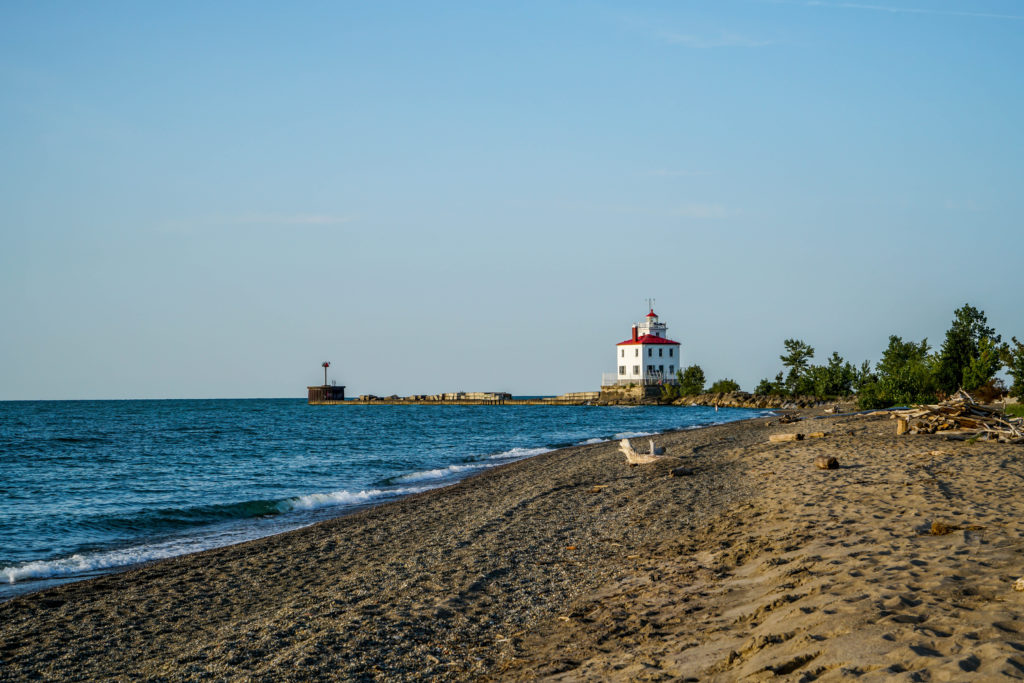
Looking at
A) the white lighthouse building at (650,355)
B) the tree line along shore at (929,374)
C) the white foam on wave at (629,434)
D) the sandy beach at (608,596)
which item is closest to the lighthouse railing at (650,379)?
the white lighthouse building at (650,355)

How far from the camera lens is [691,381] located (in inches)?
3927

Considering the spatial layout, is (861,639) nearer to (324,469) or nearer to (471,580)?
(471,580)

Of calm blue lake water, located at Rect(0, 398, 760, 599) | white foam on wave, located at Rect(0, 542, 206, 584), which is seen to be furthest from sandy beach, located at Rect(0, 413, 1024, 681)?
calm blue lake water, located at Rect(0, 398, 760, 599)

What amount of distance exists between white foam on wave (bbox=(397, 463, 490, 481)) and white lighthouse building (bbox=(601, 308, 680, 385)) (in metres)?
73.3

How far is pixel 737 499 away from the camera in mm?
13750

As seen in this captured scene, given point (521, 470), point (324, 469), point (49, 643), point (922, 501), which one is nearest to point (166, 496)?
point (324, 469)

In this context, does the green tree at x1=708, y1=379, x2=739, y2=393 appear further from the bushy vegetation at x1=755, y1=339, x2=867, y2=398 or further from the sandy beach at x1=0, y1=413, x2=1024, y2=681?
the sandy beach at x1=0, y1=413, x2=1024, y2=681

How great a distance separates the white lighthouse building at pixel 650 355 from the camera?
9994 centimetres

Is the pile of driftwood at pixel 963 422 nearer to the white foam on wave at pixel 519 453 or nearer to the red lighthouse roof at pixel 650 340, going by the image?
the white foam on wave at pixel 519 453

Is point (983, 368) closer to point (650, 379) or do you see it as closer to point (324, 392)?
point (650, 379)

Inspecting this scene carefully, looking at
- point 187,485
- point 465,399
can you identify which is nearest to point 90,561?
point 187,485

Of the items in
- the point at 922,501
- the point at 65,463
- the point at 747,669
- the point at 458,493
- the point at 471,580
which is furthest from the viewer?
the point at 65,463

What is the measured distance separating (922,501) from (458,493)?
38.6 ft

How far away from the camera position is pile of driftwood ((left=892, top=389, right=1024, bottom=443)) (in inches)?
741
